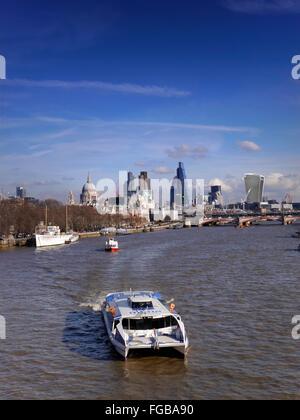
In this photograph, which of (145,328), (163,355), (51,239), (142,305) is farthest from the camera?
(51,239)

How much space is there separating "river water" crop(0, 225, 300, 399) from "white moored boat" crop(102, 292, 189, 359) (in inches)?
23.9

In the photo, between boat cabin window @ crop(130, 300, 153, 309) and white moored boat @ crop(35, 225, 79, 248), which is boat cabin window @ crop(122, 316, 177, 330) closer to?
boat cabin window @ crop(130, 300, 153, 309)

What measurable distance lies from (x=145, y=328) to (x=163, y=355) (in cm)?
127

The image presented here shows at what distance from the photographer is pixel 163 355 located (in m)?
16.4

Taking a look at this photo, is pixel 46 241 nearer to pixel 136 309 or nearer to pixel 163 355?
pixel 136 309

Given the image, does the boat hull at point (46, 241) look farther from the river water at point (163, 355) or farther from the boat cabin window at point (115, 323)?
the boat cabin window at point (115, 323)

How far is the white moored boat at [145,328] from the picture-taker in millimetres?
15906

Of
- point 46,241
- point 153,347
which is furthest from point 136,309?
point 46,241

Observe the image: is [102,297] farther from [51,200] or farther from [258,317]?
[51,200]

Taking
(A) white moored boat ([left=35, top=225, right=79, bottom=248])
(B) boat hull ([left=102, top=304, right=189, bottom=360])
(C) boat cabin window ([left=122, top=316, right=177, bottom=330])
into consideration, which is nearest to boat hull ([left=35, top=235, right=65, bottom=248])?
(A) white moored boat ([left=35, top=225, right=79, bottom=248])

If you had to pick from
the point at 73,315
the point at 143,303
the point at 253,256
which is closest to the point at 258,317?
the point at 143,303

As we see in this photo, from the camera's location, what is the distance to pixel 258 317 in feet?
70.5

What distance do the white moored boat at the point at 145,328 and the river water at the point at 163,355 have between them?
608 mm

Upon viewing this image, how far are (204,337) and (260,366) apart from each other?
3.59 m
